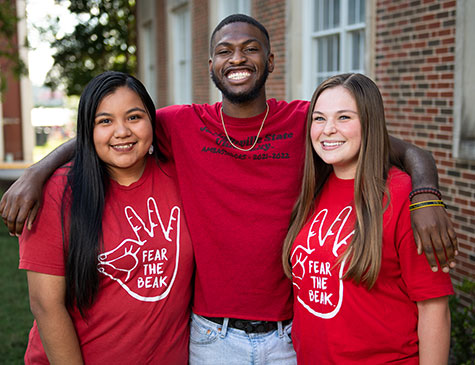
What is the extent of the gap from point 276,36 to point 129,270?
241 inches

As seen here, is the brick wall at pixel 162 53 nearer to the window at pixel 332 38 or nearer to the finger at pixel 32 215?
the window at pixel 332 38

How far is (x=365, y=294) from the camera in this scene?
7.01 ft

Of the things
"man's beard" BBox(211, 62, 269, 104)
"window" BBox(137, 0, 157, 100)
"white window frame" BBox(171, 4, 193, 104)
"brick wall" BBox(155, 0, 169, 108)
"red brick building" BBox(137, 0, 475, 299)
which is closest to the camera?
"man's beard" BBox(211, 62, 269, 104)

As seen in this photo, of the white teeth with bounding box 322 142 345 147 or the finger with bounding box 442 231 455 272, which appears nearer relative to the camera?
the finger with bounding box 442 231 455 272

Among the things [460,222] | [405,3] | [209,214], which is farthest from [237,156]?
[405,3]

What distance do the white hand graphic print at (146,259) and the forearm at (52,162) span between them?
1.26ft

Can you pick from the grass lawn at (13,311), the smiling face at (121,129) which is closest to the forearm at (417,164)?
the smiling face at (121,129)

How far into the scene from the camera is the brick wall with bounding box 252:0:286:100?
301 inches

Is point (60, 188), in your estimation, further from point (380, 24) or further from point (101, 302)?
point (380, 24)

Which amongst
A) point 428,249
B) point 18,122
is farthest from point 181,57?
point 428,249

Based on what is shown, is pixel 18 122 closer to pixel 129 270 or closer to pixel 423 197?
pixel 129 270

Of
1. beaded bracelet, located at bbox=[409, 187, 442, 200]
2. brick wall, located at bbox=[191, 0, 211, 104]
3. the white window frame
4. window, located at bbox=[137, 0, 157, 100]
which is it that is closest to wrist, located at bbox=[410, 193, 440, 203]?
beaded bracelet, located at bbox=[409, 187, 442, 200]

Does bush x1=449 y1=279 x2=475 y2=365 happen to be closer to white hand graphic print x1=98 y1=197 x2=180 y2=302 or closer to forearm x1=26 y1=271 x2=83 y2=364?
white hand graphic print x1=98 y1=197 x2=180 y2=302

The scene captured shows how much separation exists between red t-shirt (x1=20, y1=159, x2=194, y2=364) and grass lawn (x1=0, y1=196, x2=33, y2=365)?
2942 millimetres
